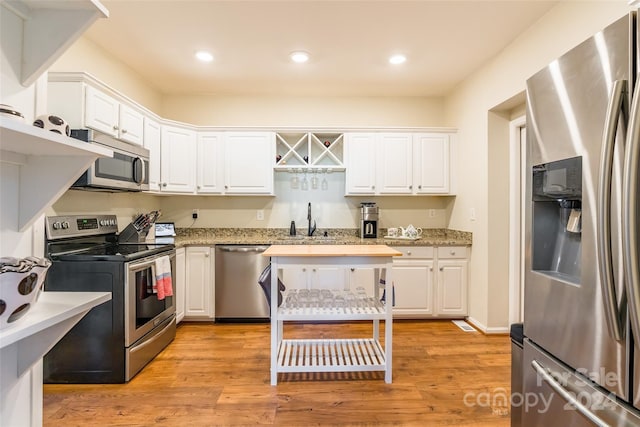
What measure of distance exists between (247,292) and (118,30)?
103 inches

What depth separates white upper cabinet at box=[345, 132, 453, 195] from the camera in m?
3.70

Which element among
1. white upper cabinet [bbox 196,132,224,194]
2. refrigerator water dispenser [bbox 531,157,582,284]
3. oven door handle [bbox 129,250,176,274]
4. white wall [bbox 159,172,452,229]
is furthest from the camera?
white wall [bbox 159,172,452,229]

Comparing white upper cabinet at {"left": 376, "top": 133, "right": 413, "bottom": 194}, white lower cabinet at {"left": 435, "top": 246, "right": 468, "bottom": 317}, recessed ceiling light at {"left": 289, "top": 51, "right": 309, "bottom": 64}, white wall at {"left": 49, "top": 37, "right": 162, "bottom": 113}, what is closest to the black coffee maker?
white upper cabinet at {"left": 376, "top": 133, "right": 413, "bottom": 194}

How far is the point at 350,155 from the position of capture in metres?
3.71

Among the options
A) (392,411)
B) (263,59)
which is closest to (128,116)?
Answer: (263,59)

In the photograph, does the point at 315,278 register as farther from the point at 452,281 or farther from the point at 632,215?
the point at 632,215

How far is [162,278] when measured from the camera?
2520mm

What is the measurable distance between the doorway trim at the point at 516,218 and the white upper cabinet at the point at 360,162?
1.40 metres

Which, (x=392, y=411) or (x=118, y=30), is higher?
(x=118, y=30)

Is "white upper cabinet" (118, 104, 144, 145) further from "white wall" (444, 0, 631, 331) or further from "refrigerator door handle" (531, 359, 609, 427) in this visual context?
"white wall" (444, 0, 631, 331)

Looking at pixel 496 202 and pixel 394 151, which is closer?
pixel 496 202

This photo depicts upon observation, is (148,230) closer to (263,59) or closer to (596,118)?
(263,59)

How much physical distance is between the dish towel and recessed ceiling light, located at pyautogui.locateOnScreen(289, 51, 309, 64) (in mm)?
2166

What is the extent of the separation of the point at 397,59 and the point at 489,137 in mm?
1177
